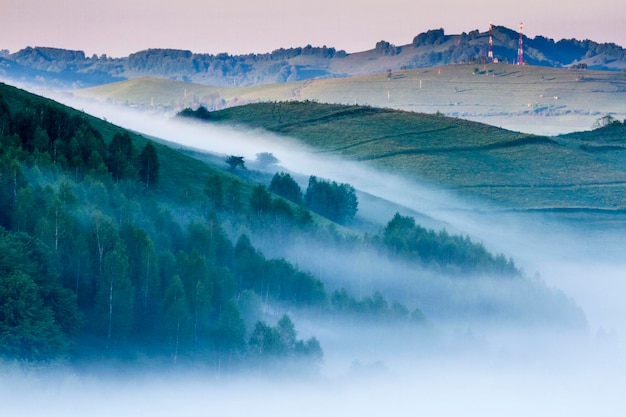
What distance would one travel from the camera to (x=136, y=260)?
79938mm

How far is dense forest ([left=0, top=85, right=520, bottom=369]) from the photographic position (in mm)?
71062

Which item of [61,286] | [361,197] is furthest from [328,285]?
[361,197]

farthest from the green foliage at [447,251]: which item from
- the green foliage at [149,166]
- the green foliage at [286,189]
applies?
the green foliage at [149,166]

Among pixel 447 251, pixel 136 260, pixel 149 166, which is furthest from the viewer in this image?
pixel 447 251

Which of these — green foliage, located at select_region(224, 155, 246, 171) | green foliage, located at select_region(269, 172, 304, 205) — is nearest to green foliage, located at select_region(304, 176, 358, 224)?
green foliage, located at select_region(269, 172, 304, 205)

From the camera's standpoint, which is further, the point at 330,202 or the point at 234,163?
the point at 234,163

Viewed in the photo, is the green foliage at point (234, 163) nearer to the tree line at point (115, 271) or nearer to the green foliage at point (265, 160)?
the green foliage at point (265, 160)

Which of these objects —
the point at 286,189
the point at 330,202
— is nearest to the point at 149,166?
the point at 286,189

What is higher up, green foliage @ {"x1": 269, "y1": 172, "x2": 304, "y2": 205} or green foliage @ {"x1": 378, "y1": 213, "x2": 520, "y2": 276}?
green foliage @ {"x1": 269, "y1": 172, "x2": 304, "y2": 205}

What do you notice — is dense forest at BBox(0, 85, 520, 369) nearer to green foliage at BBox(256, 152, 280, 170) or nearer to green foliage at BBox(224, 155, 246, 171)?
green foliage at BBox(224, 155, 246, 171)

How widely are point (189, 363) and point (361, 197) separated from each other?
82.3 meters

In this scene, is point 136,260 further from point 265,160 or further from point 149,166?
point 265,160

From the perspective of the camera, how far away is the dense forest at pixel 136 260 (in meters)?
71.1

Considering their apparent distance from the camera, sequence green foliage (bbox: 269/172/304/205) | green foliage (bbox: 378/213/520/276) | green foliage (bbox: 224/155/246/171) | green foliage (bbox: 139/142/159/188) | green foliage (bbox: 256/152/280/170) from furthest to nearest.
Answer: green foliage (bbox: 256/152/280/170)
green foliage (bbox: 224/155/246/171)
green foliage (bbox: 269/172/304/205)
green foliage (bbox: 378/213/520/276)
green foliage (bbox: 139/142/159/188)
